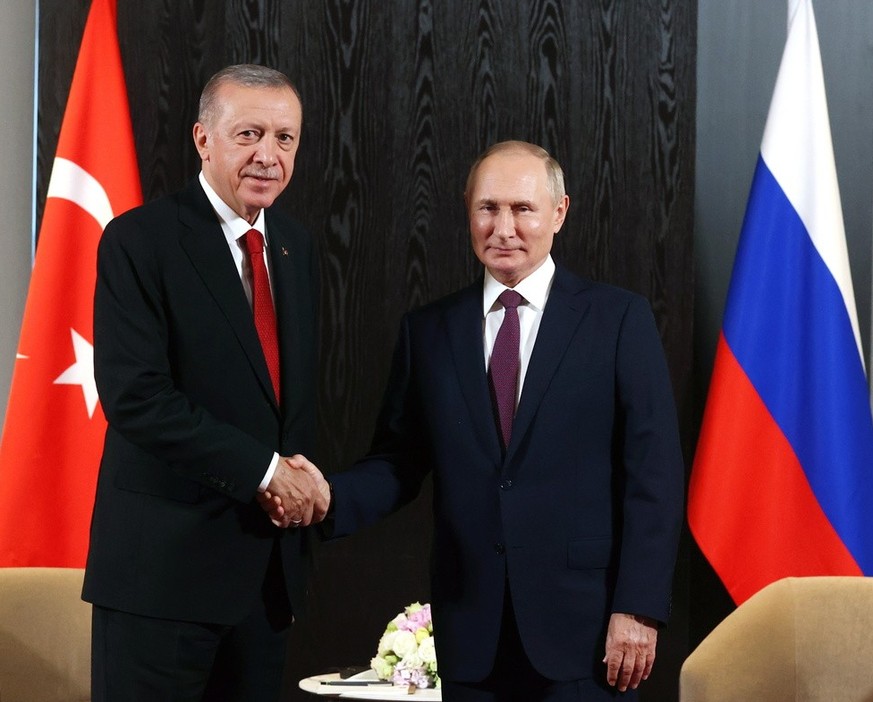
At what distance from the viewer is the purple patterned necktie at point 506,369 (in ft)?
7.93

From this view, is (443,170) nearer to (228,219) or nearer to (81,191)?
(81,191)

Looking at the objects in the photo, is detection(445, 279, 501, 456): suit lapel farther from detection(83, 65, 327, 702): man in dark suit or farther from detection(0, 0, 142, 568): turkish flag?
detection(0, 0, 142, 568): turkish flag

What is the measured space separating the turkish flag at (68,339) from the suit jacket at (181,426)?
4.94 feet

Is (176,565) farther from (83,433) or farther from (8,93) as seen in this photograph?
(8,93)

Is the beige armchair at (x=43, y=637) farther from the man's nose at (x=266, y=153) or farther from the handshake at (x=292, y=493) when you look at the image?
the man's nose at (x=266, y=153)

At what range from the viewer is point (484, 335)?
99.1 inches

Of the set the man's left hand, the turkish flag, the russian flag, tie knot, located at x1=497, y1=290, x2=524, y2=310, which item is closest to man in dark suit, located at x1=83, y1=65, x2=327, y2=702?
tie knot, located at x1=497, y1=290, x2=524, y2=310

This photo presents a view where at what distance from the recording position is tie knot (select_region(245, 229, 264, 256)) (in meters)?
2.45

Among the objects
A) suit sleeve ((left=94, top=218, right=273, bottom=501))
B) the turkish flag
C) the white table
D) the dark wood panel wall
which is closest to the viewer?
suit sleeve ((left=94, top=218, right=273, bottom=501))

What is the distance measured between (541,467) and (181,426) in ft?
2.41

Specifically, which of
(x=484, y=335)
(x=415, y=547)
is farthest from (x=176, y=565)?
(x=415, y=547)

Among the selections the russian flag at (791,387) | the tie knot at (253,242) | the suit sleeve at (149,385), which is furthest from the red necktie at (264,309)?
the russian flag at (791,387)

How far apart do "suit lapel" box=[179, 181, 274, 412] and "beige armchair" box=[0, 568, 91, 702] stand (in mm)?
1307

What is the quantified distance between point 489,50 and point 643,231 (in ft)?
2.88
